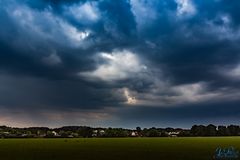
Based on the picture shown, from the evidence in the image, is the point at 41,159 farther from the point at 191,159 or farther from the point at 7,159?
the point at 191,159

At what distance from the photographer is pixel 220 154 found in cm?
5084

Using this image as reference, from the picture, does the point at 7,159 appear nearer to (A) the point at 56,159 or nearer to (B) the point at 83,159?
(A) the point at 56,159

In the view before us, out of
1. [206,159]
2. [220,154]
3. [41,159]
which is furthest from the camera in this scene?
[41,159]

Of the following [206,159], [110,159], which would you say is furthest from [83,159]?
[206,159]

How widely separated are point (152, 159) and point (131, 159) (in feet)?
11.9

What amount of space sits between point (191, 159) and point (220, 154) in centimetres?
1421

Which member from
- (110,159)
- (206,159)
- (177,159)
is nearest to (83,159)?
(110,159)

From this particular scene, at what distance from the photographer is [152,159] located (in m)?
66.4

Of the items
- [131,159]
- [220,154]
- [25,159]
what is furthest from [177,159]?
[25,159]

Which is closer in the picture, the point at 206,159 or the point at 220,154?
the point at 220,154

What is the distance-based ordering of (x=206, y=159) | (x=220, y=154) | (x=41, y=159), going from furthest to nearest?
(x=41, y=159)
(x=206, y=159)
(x=220, y=154)

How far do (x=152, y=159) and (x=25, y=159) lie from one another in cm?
2224

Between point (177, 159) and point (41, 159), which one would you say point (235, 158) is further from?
point (41, 159)

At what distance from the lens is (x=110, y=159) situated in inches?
2670
